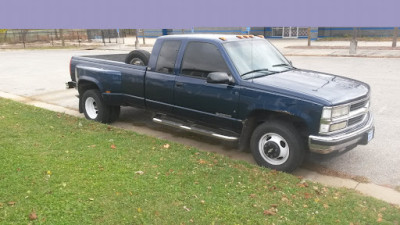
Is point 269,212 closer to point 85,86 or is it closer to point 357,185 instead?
point 357,185

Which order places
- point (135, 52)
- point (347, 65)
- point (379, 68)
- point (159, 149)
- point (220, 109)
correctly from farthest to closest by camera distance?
point (347, 65) → point (379, 68) → point (135, 52) → point (159, 149) → point (220, 109)

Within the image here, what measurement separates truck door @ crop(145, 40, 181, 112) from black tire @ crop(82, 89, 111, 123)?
1.40 metres

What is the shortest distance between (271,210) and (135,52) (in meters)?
4.34

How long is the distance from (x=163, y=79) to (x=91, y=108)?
235 cm

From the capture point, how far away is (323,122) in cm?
446

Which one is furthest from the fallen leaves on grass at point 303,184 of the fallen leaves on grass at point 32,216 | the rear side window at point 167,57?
the fallen leaves on grass at point 32,216

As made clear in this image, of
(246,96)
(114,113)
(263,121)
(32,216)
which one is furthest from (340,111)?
(114,113)

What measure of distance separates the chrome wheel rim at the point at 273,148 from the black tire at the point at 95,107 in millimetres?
3538

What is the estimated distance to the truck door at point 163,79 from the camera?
5992 mm

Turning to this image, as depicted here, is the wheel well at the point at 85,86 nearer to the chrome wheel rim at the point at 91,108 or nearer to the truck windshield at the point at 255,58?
the chrome wheel rim at the point at 91,108

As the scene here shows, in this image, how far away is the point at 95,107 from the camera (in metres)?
7.60

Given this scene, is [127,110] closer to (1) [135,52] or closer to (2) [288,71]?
(1) [135,52]

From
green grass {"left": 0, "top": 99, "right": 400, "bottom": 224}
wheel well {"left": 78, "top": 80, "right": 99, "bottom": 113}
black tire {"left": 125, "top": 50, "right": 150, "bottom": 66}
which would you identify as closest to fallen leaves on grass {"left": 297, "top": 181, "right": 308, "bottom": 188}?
green grass {"left": 0, "top": 99, "right": 400, "bottom": 224}

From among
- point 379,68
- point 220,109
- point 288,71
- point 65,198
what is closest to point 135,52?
point 220,109
